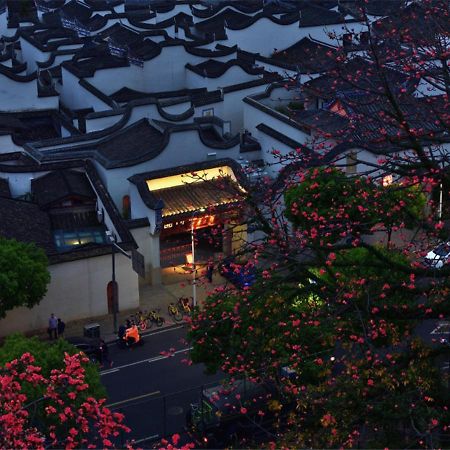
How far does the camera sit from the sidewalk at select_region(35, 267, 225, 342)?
37406 millimetres

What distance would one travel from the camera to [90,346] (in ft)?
110

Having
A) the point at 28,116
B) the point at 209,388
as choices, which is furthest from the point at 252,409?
the point at 28,116

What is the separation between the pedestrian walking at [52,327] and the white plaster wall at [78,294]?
3.35 ft

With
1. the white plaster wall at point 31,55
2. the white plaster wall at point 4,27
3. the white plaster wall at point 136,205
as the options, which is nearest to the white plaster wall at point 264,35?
the white plaster wall at point 31,55

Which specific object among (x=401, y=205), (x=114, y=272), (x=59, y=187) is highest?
(x=401, y=205)

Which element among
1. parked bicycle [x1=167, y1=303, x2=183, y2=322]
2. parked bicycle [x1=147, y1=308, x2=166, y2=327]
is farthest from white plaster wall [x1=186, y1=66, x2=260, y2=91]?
parked bicycle [x1=147, y1=308, x2=166, y2=327]

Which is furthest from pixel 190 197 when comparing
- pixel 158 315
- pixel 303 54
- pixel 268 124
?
pixel 303 54

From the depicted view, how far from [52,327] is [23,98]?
2603 centimetres

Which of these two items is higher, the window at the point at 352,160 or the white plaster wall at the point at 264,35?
A: the white plaster wall at the point at 264,35

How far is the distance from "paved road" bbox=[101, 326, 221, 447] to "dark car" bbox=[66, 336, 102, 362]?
78 cm

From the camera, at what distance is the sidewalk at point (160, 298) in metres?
37.4

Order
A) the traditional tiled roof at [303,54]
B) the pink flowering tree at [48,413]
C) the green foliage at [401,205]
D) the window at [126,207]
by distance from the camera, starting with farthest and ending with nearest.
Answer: the traditional tiled roof at [303,54]
the window at [126,207]
the green foliage at [401,205]
the pink flowering tree at [48,413]

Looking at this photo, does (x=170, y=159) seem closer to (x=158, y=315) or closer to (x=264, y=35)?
(x=158, y=315)

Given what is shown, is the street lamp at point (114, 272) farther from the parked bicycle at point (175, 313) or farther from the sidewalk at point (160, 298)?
the parked bicycle at point (175, 313)
